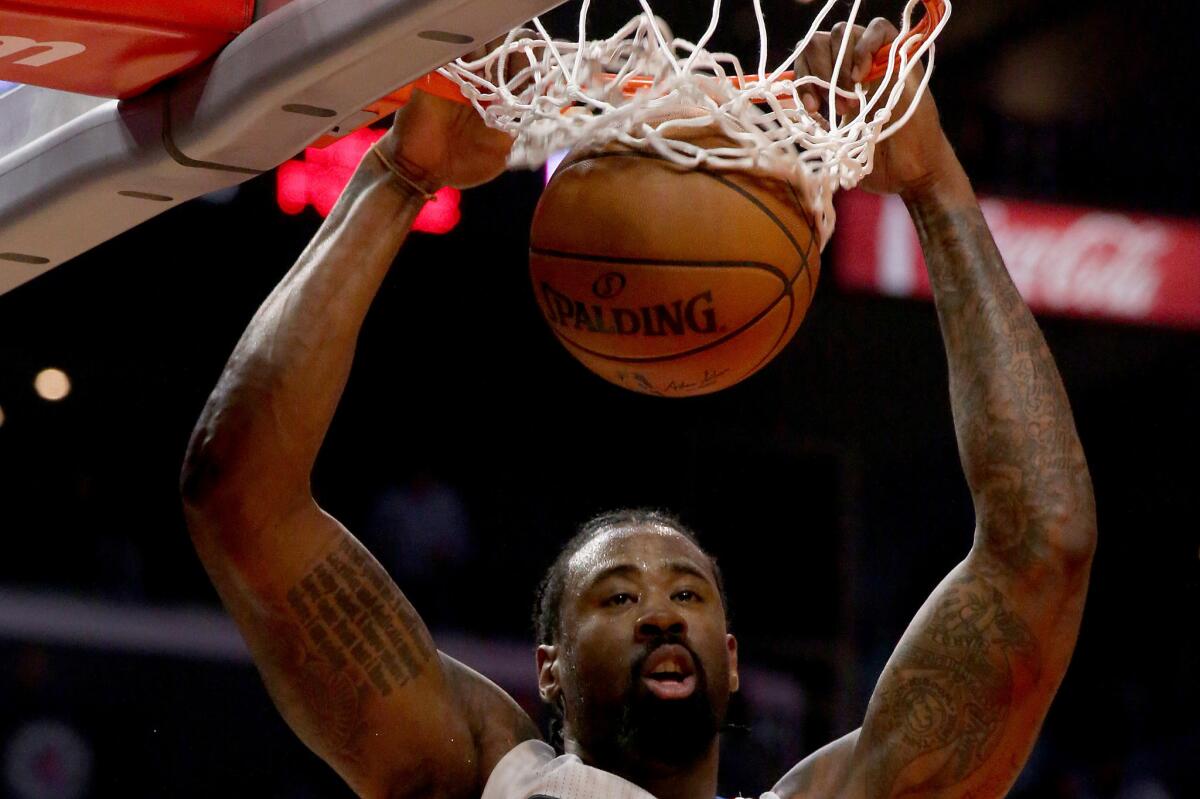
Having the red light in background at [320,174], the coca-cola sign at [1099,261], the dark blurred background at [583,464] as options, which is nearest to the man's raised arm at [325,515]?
the dark blurred background at [583,464]

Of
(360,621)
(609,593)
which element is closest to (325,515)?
(360,621)

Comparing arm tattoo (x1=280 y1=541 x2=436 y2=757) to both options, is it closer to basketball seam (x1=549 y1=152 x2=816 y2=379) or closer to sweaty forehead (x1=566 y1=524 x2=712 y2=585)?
sweaty forehead (x1=566 y1=524 x2=712 y2=585)

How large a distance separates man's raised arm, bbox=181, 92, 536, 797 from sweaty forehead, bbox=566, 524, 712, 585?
0.29 meters

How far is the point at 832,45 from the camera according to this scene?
2.21 meters

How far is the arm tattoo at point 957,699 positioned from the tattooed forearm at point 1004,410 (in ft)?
0.31

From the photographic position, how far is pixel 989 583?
7.45 ft

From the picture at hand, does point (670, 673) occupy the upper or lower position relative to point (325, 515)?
lower

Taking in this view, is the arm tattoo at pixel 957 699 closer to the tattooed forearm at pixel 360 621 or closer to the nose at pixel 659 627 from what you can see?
the nose at pixel 659 627

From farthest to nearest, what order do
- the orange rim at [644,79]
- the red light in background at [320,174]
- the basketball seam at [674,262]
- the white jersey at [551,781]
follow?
the red light in background at [320,174], the white jersey at [551,781], the orange rim at [644,79], the basketball seam at [674,262]

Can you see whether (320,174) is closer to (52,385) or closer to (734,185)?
(52,385)

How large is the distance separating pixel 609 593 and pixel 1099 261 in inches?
178

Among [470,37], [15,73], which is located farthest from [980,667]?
[15,73]

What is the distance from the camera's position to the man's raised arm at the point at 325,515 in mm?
2066

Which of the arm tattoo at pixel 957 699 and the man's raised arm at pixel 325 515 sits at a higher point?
the man's raised arm at pixel 325 515
